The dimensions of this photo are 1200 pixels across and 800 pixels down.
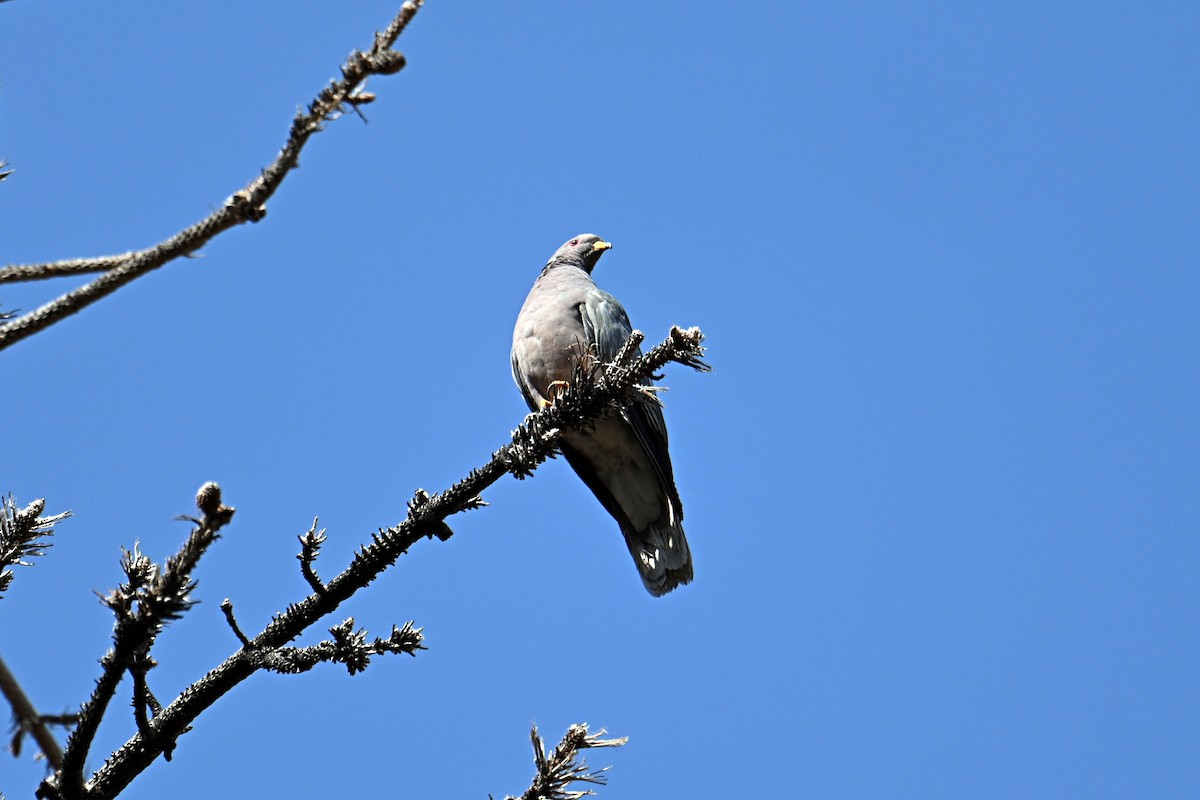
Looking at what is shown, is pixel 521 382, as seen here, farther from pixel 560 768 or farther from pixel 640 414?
pixel 560 768

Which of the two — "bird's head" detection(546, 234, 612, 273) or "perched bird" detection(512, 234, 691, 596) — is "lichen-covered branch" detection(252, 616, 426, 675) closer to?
"perched bird" detection(512, 234, 691, 596)

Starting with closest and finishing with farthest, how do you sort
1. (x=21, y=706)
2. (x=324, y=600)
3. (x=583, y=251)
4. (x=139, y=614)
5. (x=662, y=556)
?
(x=21, y=706) < (x=139, y=614) < (x=324, y=600) < (x=662, y=556) < (x=583, y=251)

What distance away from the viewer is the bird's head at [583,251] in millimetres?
8445

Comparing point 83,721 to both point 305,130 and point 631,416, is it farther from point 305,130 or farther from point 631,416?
point 631,416

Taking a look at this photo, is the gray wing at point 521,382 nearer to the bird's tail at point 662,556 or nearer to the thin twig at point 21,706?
the bird's tail at point 662,556

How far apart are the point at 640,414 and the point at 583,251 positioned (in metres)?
2.63

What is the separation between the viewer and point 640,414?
6.34m

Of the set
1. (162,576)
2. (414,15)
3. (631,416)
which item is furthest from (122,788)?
(631,416)

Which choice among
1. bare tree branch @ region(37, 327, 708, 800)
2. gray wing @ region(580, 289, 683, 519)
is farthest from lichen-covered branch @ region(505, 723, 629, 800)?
gray wing @ region(580, 289, 683, 519)

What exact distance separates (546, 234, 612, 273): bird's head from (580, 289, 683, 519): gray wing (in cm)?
178

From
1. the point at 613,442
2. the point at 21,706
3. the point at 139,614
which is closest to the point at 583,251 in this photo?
the point at 613,442

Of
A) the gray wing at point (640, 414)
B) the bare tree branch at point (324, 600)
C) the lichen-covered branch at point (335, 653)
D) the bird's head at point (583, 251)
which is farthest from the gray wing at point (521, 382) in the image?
the lichen-covered branch at point (335, 653)

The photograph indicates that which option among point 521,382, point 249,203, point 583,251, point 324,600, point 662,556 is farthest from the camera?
point 583,251

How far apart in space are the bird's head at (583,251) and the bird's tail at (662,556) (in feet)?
8.58
